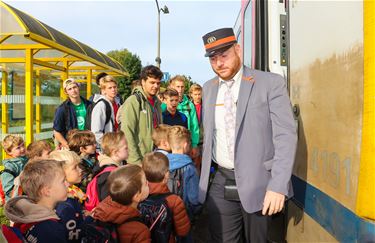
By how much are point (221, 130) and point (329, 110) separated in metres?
0.90

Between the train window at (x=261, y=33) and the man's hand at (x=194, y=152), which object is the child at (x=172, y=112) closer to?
the man's hand at (x=194, y=152)

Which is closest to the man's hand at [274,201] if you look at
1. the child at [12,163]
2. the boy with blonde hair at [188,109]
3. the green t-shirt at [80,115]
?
the child at [12,163]

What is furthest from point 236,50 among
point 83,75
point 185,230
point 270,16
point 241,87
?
point 83,75

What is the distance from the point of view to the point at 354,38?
1.65 meters

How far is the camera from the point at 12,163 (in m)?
4.42

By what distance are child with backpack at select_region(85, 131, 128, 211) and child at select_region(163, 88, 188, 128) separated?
1.79 metres

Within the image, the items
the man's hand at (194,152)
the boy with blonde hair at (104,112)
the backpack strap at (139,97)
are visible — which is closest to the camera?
the backpack strap at (139,97)

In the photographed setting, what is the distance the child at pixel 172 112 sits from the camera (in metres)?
5.24

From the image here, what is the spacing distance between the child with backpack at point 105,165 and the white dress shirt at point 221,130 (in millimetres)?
928

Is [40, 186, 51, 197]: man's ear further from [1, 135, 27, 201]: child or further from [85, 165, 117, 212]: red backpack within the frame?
[1, 135, 27, 201]: child

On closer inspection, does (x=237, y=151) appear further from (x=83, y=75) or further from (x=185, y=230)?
(x=83, y=75)

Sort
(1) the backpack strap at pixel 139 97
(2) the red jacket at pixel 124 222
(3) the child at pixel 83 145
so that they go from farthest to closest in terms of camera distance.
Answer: (3) the child at pixel 83 145
(1) the backpack strap at pixel 139 97
(2) the red jacket at pixel 124 222

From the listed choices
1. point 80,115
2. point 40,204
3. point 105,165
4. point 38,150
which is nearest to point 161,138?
point 105,165

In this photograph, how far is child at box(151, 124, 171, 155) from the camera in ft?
12.5
